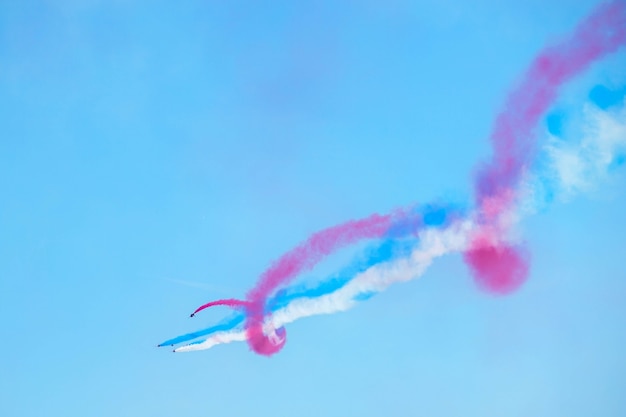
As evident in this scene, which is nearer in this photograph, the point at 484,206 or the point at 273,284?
the point at 484,206

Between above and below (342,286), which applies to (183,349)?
above

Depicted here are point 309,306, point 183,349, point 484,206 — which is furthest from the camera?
point 183,349

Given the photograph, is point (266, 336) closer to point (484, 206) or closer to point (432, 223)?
point (432, 223)

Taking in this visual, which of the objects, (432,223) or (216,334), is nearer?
(432,223)

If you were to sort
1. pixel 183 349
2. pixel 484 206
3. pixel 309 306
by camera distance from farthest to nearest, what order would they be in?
pixel 183 349 < pixel 309 306 < pixel 484 206

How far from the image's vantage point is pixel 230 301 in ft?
127

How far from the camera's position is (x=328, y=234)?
36.1 metres

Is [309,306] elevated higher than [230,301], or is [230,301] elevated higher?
[230,301]

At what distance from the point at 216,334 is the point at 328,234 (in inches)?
328

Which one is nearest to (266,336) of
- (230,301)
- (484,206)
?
(230,301)

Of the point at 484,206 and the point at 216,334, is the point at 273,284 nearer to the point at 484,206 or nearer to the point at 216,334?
the point at 216,334

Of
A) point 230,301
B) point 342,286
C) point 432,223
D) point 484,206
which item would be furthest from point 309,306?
point 484,206

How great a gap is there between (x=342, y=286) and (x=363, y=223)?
3252 millimetres

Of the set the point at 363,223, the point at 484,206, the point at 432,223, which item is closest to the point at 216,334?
the point at 363,223
